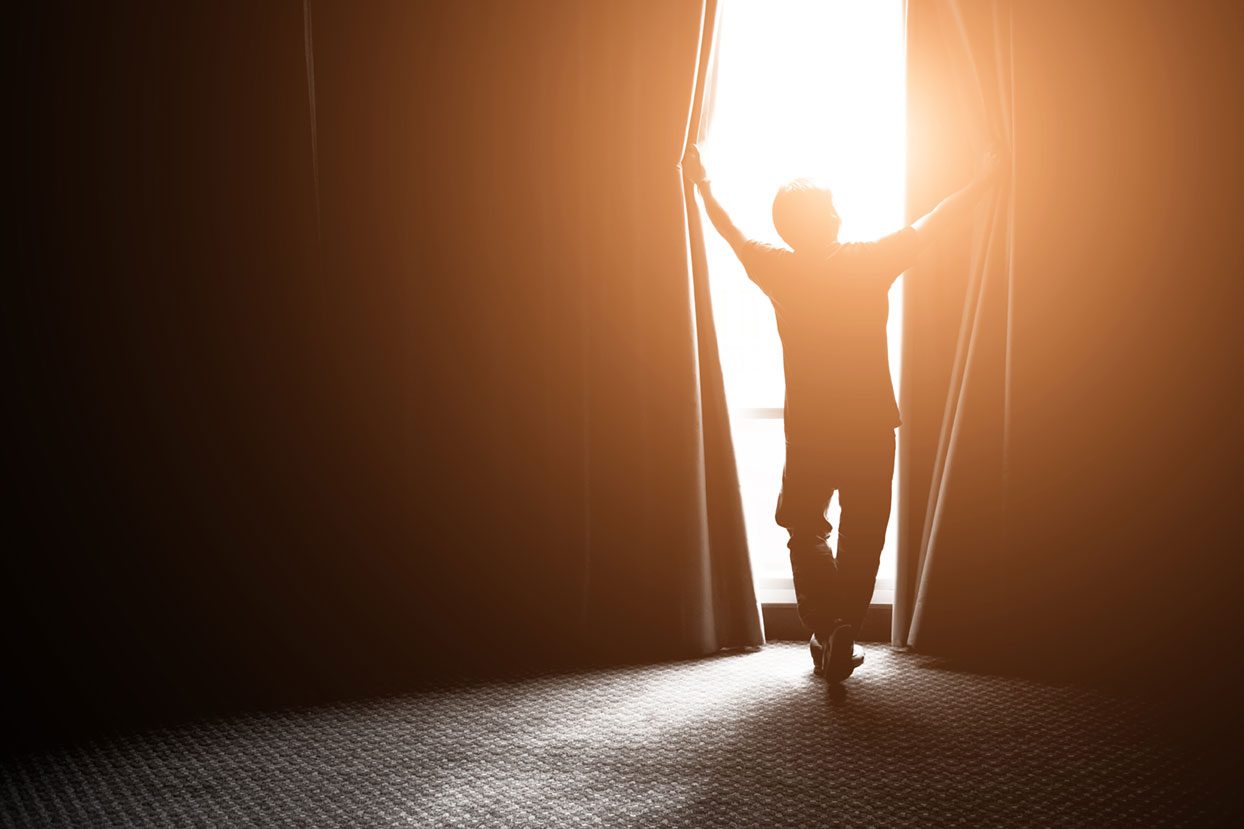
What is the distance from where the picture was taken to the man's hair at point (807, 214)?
236cm

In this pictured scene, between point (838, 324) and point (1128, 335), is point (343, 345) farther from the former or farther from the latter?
point (1128, 335)

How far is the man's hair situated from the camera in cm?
236

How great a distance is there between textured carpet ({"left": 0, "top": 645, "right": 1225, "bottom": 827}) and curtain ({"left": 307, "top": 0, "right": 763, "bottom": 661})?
0.38 meters

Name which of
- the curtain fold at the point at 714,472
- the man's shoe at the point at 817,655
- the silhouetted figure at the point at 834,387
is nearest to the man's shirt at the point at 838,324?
the silhouetted figure at the point at 834,387

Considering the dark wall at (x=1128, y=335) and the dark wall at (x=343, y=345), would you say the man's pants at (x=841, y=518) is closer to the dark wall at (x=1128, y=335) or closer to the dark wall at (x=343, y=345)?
the dark wall at (x=343, y=345)

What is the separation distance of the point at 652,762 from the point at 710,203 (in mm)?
1437

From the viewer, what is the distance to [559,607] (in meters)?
2.76

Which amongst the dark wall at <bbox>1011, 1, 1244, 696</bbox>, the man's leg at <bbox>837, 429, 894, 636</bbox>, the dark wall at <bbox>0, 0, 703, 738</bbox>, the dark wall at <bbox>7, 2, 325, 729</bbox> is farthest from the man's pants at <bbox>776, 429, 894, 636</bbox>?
the dark wall at <bbox>7, 2, 325, 729</bbox>

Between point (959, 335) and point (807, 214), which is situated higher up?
point (807, 214)

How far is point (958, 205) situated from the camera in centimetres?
243

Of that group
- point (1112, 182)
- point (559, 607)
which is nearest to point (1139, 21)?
point (1112, 182)

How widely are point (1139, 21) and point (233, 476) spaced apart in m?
2.70

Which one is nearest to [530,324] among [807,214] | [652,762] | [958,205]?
[807,214]

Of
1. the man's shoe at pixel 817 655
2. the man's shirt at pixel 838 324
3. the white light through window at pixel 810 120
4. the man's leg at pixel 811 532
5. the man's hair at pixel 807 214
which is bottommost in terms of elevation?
the man's shoe at pixel 817 655
